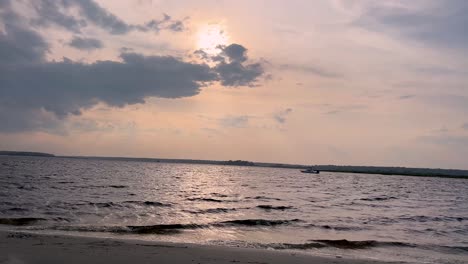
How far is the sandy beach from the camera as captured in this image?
11.5m

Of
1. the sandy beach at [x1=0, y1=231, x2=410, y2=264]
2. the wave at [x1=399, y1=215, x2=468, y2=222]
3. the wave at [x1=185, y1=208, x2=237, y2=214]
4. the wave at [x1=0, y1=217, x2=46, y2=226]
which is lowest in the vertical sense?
the wave at [x1=399, y1=215, x2=468, y2=222]

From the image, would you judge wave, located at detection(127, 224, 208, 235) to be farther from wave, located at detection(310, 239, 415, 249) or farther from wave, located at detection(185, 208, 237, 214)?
wave, located at detection(310, 239, 415, 249)

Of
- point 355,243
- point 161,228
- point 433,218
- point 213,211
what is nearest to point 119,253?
point 161,228

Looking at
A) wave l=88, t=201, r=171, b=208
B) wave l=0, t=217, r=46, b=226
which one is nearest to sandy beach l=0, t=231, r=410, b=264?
wave l=0, t=217, r=46, b=226

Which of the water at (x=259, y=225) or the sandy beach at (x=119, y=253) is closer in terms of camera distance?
the sandy beach at (x=119, y=253)

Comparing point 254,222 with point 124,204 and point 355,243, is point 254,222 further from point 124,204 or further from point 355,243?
point 124,204

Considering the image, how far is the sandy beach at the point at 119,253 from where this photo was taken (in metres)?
11.5

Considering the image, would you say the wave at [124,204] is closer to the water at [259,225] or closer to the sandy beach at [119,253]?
the water at [259,225]

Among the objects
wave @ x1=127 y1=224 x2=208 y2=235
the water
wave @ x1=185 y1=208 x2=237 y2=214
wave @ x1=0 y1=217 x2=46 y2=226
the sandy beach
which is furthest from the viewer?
wave @ x1=185 y1=208 x2=237 y2=214

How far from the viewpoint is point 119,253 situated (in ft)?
41.1

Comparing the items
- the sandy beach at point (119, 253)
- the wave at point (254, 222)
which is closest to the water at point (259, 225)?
the wave at point (254, 222)

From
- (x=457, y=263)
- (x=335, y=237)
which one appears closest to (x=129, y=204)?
(x=335, y=237)

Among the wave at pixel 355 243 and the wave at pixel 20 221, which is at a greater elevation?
the wave at pixel 20 221

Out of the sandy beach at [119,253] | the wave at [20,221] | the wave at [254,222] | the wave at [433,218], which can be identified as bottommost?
the wave at [433,218]
